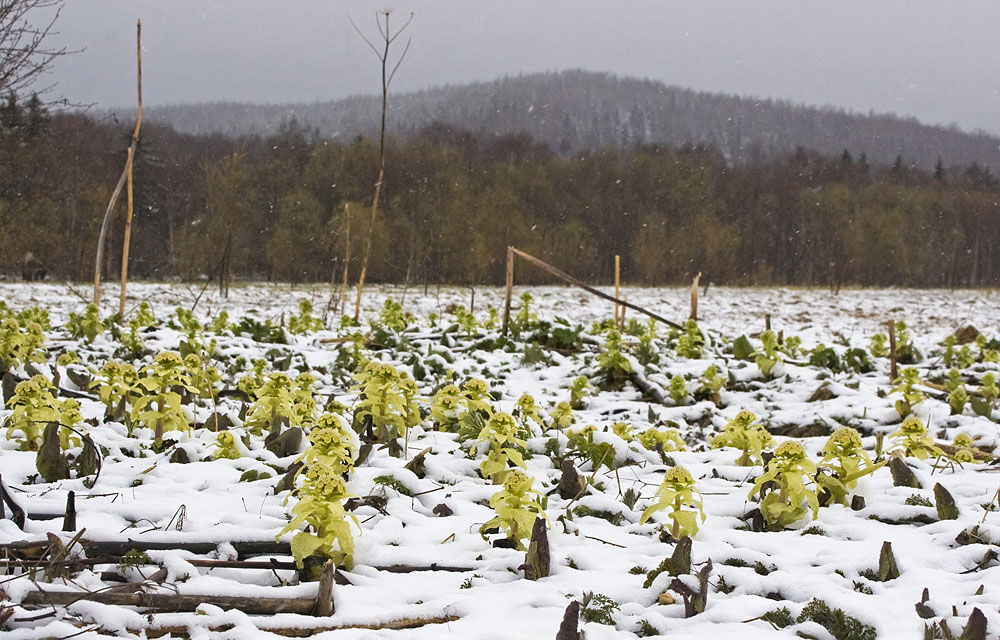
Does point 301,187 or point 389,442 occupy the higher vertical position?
point 301,187

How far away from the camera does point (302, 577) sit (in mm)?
2459

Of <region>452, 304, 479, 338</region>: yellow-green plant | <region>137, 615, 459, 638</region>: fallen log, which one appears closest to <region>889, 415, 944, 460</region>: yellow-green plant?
<region>137, 615, 459, 638</region>: fallen log

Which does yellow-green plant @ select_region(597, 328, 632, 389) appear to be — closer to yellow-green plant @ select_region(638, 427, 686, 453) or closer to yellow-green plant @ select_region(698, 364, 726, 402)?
yellow-green plant @ select_region(698, 364, 726, 402)

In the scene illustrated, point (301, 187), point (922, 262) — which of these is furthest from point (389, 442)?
point (922, 262)

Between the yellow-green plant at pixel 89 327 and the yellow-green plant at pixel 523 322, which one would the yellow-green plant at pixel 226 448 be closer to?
the yellow-green plant at pixel 89 327

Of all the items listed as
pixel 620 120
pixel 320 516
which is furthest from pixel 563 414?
pixel 620 120

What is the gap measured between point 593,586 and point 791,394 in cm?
513

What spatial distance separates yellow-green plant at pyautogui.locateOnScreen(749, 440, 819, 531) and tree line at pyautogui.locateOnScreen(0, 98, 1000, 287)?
28.7m

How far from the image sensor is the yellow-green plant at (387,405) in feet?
13.3

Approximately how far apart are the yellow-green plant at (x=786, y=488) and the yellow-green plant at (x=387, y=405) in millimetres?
2002

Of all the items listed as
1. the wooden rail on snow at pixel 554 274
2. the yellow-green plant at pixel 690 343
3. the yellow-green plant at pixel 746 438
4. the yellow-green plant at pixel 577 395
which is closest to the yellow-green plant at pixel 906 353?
the yellow-green plant at pixel 690 343

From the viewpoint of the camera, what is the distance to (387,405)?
4129 mm

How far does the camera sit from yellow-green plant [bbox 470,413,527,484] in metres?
3.47

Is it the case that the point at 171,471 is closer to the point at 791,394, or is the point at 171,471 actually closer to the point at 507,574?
the point at 507,574
